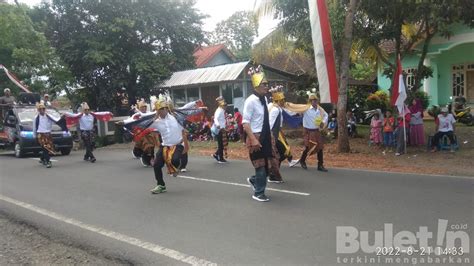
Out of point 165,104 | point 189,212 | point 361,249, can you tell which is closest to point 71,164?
point 165,104

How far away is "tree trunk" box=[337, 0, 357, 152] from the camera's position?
14016 millimetres

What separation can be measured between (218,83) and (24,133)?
9559 mm

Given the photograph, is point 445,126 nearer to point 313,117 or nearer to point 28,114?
point 313,117

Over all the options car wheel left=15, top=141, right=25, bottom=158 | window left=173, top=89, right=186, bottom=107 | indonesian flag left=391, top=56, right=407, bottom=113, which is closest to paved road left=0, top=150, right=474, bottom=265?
indonesian flag left=391, top=56, right=407, bottom=113

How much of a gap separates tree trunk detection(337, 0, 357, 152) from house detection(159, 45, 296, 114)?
862 centimetres

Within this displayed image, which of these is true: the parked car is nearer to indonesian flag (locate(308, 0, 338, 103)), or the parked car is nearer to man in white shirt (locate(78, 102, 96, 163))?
man in white shirt (locate(78, 102, 96, 163))

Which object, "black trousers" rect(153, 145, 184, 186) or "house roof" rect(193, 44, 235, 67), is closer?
"black trousers" rect(153, 145, 184, 186)

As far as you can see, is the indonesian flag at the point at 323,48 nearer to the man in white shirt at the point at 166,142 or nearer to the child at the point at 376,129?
the child at the point at 376,129

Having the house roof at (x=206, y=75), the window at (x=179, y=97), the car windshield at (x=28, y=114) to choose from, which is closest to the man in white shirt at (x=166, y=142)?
the car windshield at (x=28, y=114)

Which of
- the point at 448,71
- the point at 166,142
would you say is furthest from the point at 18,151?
the point at 448,71

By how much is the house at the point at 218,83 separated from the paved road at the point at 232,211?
12303mm

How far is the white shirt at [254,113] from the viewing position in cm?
759

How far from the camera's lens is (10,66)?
25.9m

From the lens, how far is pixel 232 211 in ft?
23.5
